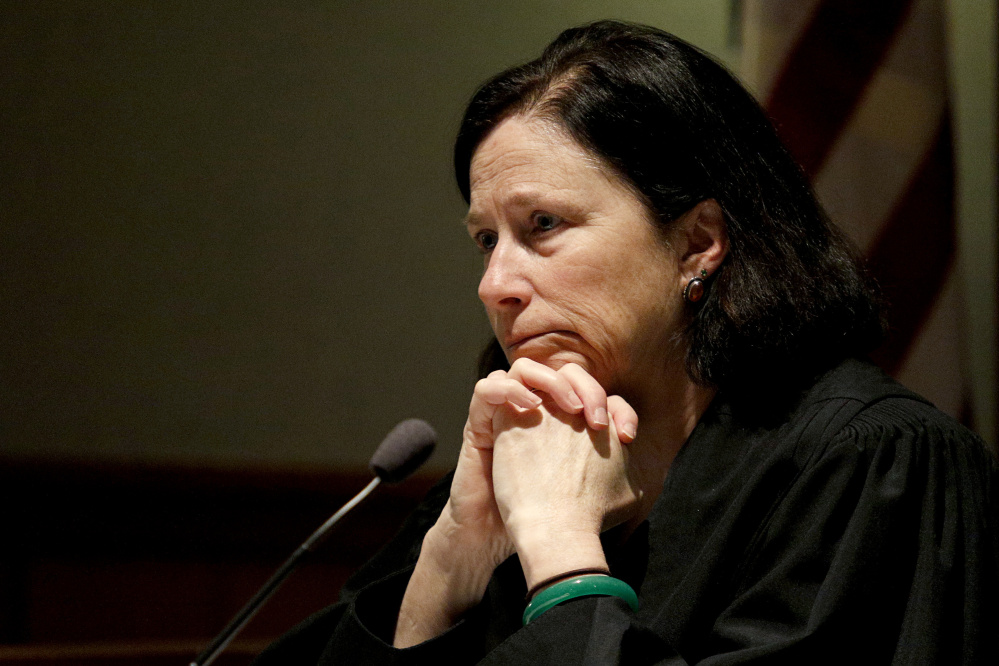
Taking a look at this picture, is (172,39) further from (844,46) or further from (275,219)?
(844,46)

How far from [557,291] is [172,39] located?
6.81 ft

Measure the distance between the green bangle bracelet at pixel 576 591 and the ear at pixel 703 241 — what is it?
1.61 ft

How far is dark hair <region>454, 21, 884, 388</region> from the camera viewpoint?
1236 mm

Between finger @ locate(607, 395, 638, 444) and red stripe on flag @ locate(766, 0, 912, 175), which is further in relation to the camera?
red stripe on flag @ locate(766, 0, 912, 175)

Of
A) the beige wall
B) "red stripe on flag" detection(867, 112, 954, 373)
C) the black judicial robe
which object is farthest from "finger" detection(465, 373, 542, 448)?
"red stripe on flag" detection(867, 112, 954, 373)

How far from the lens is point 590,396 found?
3.78 feet

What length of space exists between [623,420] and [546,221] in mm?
306

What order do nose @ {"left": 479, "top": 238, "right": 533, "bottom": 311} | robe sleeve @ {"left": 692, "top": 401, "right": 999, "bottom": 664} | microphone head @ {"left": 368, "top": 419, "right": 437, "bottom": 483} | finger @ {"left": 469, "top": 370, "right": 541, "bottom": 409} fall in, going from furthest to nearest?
microphone head @ {"left": 368, "top": 419, "right": 437, "bottom": 483}, nose @ {"left": 479, "top": 238, "right": 533, "bottom": 311}, finger @ {"left": 469, "top": 370, "right": 541, "bottom": 409}, robe sleeve @ {"left": 692, "top": 401, "right": 999, "bottom": 664}

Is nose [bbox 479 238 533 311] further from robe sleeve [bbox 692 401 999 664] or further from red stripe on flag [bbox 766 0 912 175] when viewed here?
red stripe on flag [bbox 766 0 912 175]

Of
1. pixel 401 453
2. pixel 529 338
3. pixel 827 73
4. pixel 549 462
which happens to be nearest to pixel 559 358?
pixel 529 338

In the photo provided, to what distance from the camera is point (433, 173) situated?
2.96 metres

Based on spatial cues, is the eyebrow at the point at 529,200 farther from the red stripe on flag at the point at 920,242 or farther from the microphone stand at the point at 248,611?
the red stripe on flag at the point at 920,242

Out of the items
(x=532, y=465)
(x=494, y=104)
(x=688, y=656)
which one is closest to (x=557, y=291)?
(x=532, y=465)

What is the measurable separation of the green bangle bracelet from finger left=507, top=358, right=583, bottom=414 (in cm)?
23
